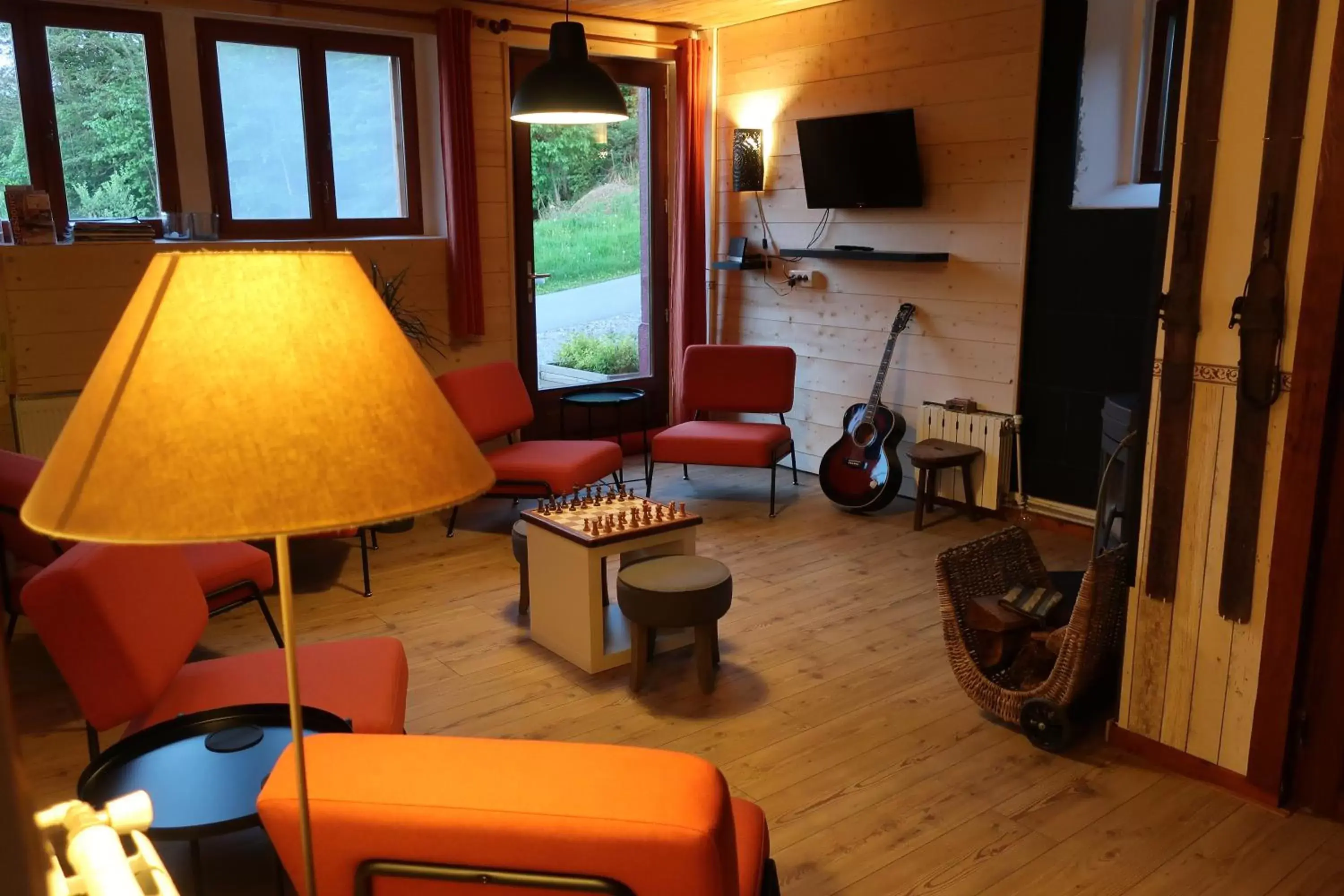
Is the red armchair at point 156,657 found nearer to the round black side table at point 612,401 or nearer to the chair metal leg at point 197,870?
the chair metal leg at point 197,870

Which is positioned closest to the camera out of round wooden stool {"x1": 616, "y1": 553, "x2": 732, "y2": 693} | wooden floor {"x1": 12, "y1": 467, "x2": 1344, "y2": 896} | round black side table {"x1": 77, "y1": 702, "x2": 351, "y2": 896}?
round black side table {"x1": 77, "y1": 702, "x2": 351, "y2": 896}

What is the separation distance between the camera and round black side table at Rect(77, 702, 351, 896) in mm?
1827

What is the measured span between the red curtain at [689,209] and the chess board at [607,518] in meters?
2.46

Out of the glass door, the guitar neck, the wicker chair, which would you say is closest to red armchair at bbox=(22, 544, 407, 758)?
the wicker chair

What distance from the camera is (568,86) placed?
391 cm

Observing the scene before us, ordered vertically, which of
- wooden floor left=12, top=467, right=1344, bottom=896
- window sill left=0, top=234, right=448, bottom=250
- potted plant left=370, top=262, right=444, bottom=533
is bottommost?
wooden floor left=12, top=467, right=1344, bottom=896

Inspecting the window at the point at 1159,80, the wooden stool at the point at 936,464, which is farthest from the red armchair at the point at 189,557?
the window at the point at 1159,80

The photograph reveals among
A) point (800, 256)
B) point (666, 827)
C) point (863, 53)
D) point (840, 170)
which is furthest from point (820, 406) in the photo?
point (666, 827)

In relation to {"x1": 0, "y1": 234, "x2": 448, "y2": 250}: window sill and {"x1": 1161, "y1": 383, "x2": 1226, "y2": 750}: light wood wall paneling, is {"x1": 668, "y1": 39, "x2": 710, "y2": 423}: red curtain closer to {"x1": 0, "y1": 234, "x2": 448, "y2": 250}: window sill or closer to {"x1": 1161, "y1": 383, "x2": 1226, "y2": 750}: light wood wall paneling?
{"x1": 0, "y1": 234, "x2": 448, "y2": 250}: window sill

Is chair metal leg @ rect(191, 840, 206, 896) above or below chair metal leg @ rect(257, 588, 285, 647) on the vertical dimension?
above

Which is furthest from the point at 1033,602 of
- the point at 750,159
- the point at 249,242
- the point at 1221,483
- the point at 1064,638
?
the point at 249,242

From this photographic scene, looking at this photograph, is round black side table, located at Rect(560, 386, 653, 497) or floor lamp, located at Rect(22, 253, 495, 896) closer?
floor lamp, located at Rect(22, 253, 495, 896)

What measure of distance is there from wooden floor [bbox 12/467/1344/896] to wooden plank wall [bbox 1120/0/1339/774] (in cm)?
20

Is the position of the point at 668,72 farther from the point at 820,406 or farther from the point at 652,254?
the point at 820,406
